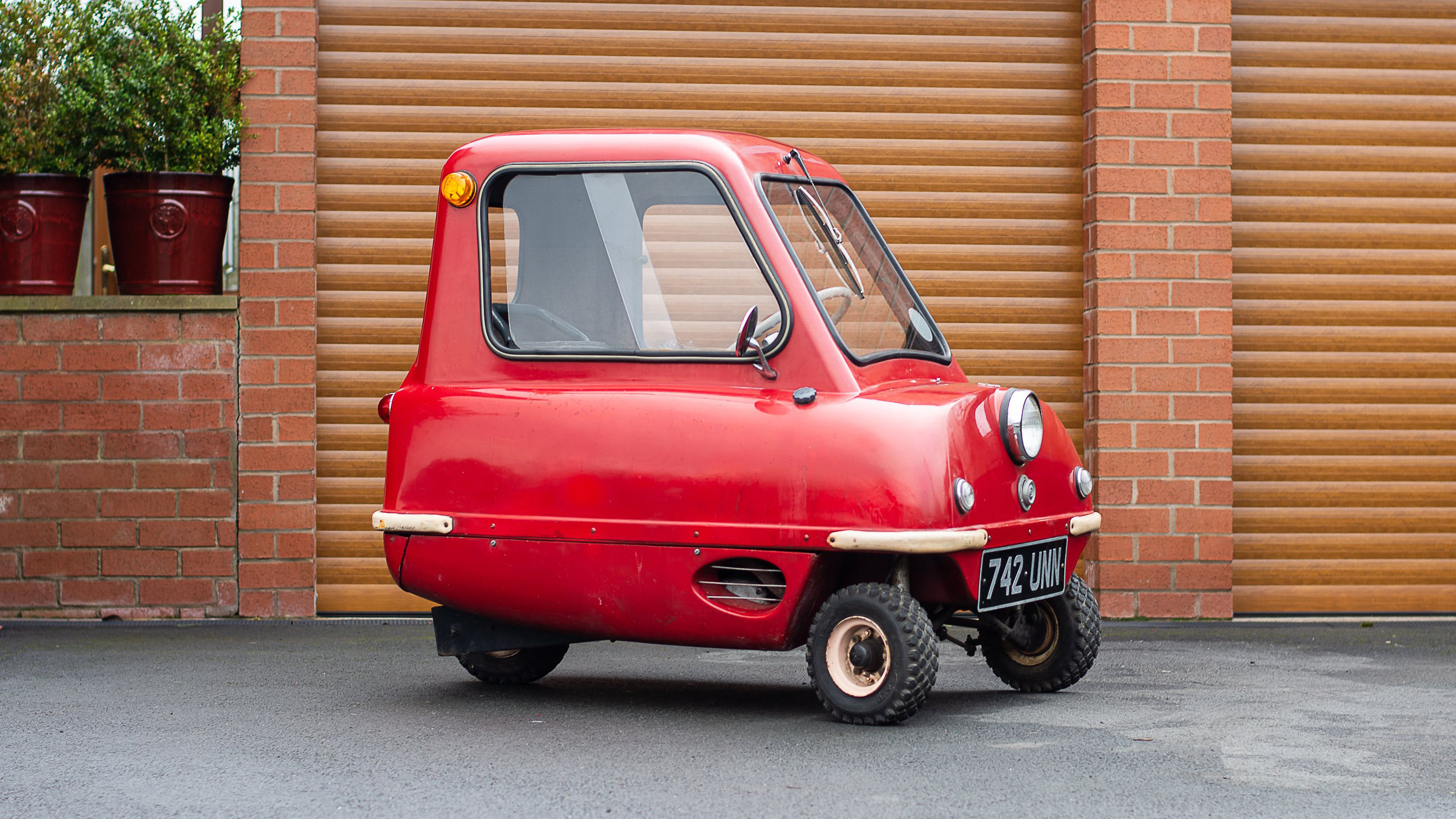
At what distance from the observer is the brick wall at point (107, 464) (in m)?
8.02

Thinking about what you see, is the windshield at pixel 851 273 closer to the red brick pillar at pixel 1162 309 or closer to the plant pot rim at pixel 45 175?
the red brick pillar at pixel 1162 309

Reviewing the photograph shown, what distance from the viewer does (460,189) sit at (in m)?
5.60

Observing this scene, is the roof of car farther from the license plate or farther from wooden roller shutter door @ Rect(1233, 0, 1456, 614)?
wooden roller shutter door @ Rect(1233, 0, 1456, 614)

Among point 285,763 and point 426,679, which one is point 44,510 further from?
point 285,763

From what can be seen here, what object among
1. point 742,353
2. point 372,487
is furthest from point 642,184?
point 372,487

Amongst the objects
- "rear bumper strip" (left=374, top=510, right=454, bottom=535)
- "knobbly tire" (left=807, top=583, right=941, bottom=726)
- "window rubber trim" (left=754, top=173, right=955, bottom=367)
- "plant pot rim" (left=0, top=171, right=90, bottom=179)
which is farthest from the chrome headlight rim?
"plant pot rim" (left=0, top=171, right=90, bottom=179)

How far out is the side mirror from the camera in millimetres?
5062

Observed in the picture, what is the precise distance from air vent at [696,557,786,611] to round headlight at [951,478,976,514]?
2.06 feet

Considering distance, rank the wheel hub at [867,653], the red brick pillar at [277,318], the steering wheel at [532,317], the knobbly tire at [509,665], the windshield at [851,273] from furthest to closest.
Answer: the red brick pillar at [277,318], the knobbly tire at [509,665], the steering wheel at [532,317], the windshield at [851,273], the wheel hub at [867,653]

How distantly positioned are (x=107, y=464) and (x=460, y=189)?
136 inches

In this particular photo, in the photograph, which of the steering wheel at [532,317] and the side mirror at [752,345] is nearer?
the side mirror at [752,345]

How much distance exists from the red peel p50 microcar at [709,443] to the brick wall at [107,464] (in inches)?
111

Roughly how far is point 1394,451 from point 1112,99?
2.45 m

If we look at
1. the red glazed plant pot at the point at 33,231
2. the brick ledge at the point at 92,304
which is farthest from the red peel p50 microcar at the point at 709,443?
the red glazed plant pot at the point at 33,231
